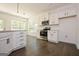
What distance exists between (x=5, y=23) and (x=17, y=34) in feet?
5.07

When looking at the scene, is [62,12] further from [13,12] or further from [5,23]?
[5,23]

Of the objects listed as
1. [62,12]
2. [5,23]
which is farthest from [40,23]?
[5,23]

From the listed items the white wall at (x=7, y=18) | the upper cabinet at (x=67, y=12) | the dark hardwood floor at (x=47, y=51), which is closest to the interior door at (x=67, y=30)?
the upper cabinet at (x=67, y=12)

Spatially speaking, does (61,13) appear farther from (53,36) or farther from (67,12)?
(53,36)

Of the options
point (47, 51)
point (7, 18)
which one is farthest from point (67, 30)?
point (7, 18)

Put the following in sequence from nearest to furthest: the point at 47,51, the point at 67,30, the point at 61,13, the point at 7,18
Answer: the point at 47,51
the point at 7,18
the point at 67,30
the point at 61,13

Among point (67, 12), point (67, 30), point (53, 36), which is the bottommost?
point (53, 36)

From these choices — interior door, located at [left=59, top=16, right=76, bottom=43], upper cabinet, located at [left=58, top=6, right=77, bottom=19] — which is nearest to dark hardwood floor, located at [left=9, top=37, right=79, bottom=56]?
interior door, located at [left=59, top=16, right=76, bottom=43]

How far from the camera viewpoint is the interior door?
3711mm

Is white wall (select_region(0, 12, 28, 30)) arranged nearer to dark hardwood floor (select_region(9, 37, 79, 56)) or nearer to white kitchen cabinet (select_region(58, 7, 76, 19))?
dark hardwood floor (select_region(9, 37, 79, 56))

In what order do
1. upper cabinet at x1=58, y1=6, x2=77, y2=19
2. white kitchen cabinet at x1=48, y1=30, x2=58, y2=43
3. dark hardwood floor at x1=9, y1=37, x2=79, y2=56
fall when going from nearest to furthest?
dark hardwood floor at x1=9, y1=37, x2=79, y2=56
upper cabinet at x1=58, y1=6, x2=77, y2=19
white kitchen cabinet at x1=48, y1=30, x2=58, y2=43

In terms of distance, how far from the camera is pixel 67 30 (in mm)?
3965

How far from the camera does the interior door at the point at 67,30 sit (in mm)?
3711

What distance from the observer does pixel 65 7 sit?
13.1ft
